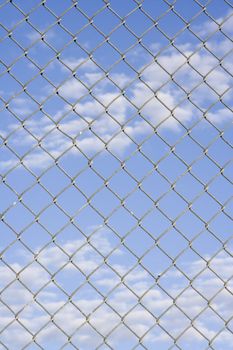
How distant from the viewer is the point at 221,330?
131 inches

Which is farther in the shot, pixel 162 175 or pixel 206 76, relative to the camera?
pixel 206 76

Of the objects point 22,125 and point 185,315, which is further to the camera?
point 185,315

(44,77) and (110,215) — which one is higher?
(44,77)

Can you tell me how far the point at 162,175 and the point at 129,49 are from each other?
0.59 metres

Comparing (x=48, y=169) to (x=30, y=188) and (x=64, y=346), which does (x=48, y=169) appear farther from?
(x=64, y=346)

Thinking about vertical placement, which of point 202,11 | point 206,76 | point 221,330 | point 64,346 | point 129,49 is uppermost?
point 202,11

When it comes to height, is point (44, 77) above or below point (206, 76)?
below

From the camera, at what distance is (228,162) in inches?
137

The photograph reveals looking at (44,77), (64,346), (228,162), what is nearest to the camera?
(64,346)

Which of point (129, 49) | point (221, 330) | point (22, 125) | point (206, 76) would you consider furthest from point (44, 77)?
point (221, 330)

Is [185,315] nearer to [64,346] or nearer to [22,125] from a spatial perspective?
[64,346]

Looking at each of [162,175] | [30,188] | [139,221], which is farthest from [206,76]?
[30,188]

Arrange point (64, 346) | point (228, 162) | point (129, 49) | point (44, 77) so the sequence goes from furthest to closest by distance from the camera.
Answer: point (228, 162)
point (129, 49)
point (44, 77)
point (64, 346)

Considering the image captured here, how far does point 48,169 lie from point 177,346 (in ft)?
3.15
